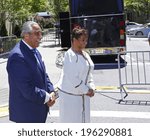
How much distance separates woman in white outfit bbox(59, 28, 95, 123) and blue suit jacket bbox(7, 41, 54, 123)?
491mm

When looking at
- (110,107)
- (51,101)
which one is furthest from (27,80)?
(110,107)

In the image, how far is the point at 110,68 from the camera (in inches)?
635

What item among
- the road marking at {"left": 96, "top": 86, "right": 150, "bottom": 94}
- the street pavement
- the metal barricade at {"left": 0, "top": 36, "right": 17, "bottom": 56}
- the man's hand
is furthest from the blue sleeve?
the metal barricade at {"left": 0, "top": 36, "right": 17, "bottom": 56}

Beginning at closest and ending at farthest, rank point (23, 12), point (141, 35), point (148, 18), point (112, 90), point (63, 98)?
point (63, 98) → point (112, 90) → point (23, 12) → point (141, 35) → point (148, 18)

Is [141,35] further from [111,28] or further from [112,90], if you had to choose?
[112,90]

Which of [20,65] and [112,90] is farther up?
[20,65]

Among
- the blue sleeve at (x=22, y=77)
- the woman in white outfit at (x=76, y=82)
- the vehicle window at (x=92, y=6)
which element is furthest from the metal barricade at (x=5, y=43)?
the blue sleeve at (x=22, y=77)

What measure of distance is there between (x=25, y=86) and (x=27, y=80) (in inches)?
2.8

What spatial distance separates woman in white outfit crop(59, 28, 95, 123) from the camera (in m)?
5.20

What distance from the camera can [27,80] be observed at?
450cm

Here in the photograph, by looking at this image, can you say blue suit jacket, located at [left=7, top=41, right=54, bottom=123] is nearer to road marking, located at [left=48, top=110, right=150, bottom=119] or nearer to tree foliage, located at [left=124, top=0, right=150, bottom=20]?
road marking, located at [left=48, top=110, right=150, bottom=119]

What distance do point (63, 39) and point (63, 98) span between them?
1852cm

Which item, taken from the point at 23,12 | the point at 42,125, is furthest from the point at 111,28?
the point at 23,12

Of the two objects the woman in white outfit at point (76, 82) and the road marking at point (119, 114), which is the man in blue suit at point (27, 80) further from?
the road marking at point (119, 114)
